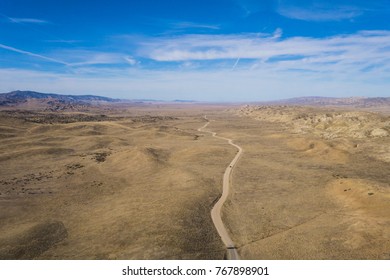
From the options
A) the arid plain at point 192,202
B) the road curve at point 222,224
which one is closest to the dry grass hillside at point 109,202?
the arid plain at point 192,202

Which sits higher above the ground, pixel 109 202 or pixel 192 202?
pixel 192 202

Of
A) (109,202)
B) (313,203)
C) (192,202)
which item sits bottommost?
(109,202)

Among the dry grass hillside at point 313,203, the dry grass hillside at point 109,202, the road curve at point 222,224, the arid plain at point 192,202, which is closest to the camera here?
the road curve at point 222,224

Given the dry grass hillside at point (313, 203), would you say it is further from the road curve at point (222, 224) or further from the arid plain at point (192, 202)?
the road curve at point (222, 224)

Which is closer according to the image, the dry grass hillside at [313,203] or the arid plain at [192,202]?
the dry grass hillside at [313,203]

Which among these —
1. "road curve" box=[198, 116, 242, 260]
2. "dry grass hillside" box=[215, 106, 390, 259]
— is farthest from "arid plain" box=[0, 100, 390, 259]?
"road curve" box=[198, 116, 242, 260]

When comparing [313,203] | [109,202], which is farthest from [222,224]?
[109,202]

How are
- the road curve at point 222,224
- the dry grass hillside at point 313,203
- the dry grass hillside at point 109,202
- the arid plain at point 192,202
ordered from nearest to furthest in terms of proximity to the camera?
the road curve at point 222,224, the dry grass hillside at point 313,203, the arid plain at point 192,202, the dry grass hillside at point 109,202

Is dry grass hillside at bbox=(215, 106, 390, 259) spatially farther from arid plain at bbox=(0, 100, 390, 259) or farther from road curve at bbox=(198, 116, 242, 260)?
road curve at bbox=(198, 116, 242, 260)

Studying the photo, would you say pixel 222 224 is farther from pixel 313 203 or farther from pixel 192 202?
pixel 313 203
